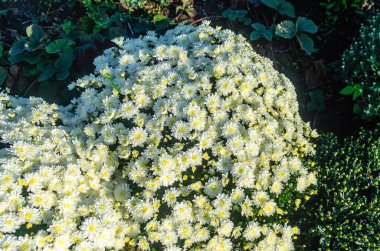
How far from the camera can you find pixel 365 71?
3.74 meters

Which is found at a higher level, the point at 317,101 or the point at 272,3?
the point at 272,3

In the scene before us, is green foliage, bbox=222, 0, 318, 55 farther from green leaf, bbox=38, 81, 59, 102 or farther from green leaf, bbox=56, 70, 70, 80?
green leaf, bbox=38, 81, 59, 102

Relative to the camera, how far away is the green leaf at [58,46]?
12.8 ft

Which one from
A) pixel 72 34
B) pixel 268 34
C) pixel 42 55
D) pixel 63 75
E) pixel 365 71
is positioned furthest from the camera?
pixel 72 34

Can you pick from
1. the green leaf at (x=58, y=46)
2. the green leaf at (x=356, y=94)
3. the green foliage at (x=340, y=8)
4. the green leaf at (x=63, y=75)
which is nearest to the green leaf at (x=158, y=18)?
the green leaf at (x=58, y=46)

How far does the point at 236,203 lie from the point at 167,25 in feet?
8.09

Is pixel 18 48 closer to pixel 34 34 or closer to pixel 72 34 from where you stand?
pixel 34 34

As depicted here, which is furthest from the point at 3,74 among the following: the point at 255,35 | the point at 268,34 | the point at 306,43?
the point at 306,43

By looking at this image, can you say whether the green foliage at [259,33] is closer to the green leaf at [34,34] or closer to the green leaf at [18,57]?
the green leaf at [34,34]

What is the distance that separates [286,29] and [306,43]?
0.90 ft

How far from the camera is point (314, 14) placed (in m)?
4.84

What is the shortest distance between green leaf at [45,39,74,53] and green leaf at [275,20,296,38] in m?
2.26

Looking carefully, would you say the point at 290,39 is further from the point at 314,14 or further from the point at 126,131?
the point at 126,131

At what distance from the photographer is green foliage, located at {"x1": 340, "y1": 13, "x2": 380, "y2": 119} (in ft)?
11.8
